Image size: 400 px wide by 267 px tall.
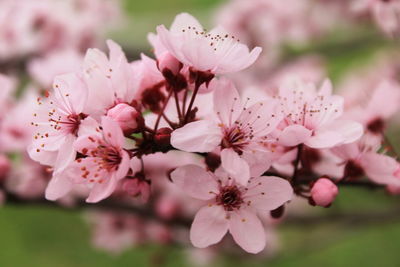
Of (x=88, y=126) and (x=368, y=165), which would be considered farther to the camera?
(x=368, y=165)

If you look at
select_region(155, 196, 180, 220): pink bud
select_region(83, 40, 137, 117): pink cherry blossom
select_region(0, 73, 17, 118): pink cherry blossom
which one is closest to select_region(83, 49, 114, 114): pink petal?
A: select_region(83, 40, 137, 117): pink cherry blossom

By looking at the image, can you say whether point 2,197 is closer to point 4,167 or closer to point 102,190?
point 4,167

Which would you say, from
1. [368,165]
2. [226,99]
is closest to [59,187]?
[226,99]

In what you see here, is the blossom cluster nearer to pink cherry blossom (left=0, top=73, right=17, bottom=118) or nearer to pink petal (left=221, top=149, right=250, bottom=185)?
pink petal (left=221, top=149, right=250, bottom=185)

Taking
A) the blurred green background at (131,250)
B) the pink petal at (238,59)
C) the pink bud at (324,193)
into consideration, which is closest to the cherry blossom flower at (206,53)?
the pink petal at (238,59)

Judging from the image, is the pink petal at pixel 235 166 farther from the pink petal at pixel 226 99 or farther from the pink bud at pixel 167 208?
the pink bud at pixel 167 208

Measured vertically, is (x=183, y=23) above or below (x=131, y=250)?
above

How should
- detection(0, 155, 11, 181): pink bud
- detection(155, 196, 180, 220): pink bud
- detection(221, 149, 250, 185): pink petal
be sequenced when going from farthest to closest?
1. detection(155, 196, 180, 220): pink bud
2. detection(0, 155, 11, 181): pink bud
3. detection(221, 149, 250, 185): pink petal
